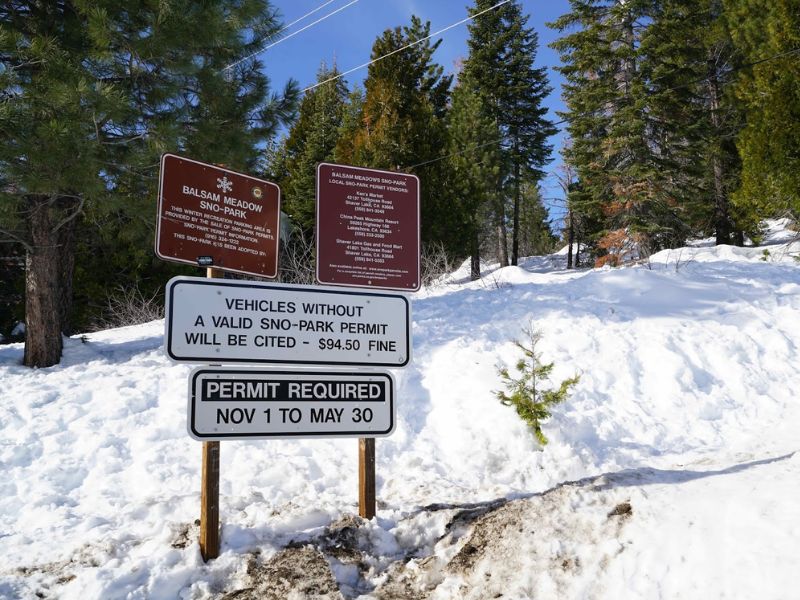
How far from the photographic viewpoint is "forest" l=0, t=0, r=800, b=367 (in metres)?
7.84

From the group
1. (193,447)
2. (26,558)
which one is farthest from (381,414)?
(193,447)

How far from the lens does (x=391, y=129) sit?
65.5 feet

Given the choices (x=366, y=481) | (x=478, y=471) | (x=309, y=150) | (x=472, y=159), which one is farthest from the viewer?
(x=309, y=150)

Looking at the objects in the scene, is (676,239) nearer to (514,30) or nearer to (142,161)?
(514,30)

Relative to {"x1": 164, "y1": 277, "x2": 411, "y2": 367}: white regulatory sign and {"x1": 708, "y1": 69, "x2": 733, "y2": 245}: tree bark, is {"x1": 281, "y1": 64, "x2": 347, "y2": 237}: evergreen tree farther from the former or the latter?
{"x1": 164, "y1": 277, "x2": 411, "y2": 367}: white regulatory sign

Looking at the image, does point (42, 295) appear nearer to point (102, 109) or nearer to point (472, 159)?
point (102, 109)

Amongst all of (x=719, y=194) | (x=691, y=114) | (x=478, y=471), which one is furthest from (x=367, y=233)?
(x=691, y=114)

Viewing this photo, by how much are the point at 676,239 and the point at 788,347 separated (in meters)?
14.2

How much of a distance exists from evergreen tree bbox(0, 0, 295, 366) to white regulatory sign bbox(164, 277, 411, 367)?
15.2 ft

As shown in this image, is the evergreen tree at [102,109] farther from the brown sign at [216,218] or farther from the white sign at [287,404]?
the white sign at [287,404]

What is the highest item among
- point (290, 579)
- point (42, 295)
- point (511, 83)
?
point (511, 83)

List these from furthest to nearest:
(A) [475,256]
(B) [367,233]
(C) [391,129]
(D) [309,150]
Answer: (D) [309,150] → (A) [475,256] → (C) [391,129] → (B) [367,233]

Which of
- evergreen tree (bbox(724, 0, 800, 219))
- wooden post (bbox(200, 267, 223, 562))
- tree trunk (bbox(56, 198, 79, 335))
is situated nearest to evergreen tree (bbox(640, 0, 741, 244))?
evergreen tree (bbox(724, 0, 800, 219))

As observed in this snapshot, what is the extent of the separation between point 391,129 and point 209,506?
1768 cm
